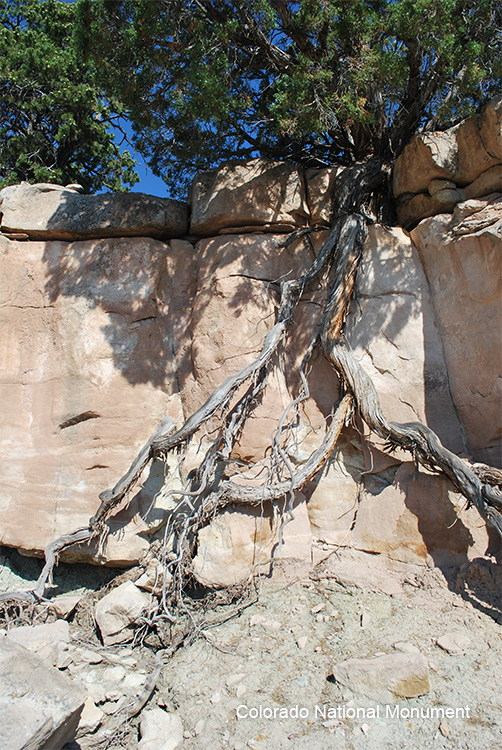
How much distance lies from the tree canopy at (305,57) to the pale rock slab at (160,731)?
4556mm

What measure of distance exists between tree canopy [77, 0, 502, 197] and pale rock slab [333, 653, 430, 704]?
4211 mm

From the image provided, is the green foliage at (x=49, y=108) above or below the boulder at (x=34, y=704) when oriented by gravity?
above

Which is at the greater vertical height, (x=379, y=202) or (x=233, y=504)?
(x=379, y=202)

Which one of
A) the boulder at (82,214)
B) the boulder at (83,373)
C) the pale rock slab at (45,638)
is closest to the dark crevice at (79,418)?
the boulder at (83,373)

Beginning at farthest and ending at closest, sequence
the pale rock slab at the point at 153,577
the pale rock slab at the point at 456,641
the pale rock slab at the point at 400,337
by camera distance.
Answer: the pale rock slab at the point at 400,337, the pale rock slab at the point at 153,577, the pale rock slab at the point at 456,641

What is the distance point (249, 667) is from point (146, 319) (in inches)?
131

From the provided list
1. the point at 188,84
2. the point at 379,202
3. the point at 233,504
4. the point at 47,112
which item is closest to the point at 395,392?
the point at 233,504

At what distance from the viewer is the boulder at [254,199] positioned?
18.0ft

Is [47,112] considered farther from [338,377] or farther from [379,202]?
[338,377]

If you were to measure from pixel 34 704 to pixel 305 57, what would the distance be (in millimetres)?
5148

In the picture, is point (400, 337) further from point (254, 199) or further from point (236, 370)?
point (254, 199)

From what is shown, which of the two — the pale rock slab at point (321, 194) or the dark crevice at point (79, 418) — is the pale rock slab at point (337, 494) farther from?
the pale rock slab at point (321, 194)

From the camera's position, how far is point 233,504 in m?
4.48

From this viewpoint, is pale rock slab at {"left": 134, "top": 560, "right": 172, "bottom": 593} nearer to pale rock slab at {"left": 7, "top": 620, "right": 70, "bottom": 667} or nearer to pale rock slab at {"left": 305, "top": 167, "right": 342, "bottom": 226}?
pale rock slab at {"left": 7, "top": 620, "right": 70, "bottom": 667}
